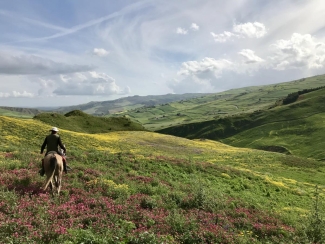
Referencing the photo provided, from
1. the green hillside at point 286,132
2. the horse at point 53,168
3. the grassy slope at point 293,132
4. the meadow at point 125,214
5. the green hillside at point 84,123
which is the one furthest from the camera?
the green hillside at point 286,132

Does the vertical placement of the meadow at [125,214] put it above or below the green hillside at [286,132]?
above

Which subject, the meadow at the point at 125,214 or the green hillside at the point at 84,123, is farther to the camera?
the green hillside at the point at 84,123

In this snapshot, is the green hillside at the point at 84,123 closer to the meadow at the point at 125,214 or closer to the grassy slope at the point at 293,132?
the meadow at the point at 125,214

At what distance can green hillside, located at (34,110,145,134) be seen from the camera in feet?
277

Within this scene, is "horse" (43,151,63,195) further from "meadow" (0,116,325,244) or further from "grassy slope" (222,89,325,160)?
"grassy slope" (222,89,325,160)

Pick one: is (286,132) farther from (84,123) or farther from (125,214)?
(125,214)

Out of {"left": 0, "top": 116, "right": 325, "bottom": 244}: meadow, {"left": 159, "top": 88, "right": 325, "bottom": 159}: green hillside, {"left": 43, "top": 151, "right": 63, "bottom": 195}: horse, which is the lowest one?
{"left": 159, "top": 88, "right": 325, "bottom": 159}: green hillside

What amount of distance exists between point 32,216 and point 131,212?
4.62m

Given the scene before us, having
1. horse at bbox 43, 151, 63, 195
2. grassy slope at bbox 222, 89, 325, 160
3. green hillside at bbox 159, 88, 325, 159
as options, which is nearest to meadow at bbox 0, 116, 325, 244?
horse at bbox 43, 151, 63, 195

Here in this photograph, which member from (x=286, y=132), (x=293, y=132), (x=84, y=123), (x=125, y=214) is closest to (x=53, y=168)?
(x=125, y=214)

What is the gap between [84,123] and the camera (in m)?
98.2

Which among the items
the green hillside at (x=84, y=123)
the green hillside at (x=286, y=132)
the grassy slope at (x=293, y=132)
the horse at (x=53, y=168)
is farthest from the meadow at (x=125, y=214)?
the green hillside at (x=286, y=132)

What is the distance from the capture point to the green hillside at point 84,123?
84.6 m

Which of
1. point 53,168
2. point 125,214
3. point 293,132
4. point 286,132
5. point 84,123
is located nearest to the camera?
point 125,214
